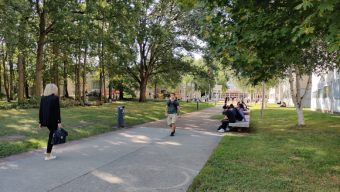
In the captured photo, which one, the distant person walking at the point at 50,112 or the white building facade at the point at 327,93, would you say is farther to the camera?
the white building facade at the point at 327,93

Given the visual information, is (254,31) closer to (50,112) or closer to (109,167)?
(109,167)

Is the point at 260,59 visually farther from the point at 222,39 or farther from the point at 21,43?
the point at 21,43

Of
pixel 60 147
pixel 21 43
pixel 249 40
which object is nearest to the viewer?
pixel 249 40

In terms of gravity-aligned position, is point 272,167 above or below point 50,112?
below

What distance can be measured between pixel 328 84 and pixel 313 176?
2504 cm

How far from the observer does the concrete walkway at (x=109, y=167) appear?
606cm

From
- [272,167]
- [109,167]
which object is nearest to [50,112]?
[109,167]

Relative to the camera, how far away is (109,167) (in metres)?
7.50

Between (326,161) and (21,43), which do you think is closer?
(326,161)

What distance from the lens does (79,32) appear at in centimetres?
2314

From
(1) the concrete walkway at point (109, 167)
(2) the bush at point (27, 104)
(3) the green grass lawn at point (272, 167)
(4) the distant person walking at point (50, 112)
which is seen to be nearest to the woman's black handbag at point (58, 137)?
(4) the distant person walking at point (50, 112)

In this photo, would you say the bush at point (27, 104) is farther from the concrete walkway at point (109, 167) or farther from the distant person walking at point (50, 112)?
the distant person walking at point (50, 112)

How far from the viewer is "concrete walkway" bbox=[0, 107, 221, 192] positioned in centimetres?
606

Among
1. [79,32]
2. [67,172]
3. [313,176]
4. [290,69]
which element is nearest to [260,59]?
[313,176]
